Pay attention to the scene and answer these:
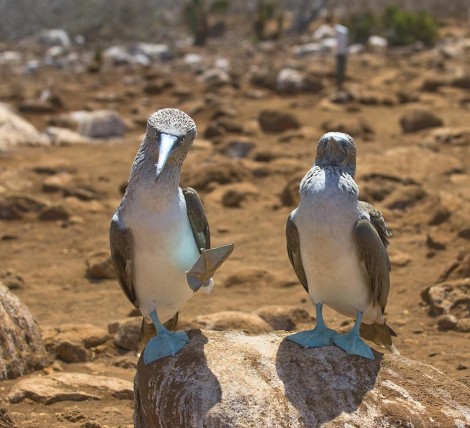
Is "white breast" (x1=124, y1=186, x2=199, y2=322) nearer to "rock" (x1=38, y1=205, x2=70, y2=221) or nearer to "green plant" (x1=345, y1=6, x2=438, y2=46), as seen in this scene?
"rock" (x1=38, y1=205, x2=70, y2=221)

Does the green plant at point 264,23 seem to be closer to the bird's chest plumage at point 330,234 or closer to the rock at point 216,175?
the rock at point 216,175

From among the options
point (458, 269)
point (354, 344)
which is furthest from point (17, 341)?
point (458, 269)

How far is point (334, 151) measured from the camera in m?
4.52

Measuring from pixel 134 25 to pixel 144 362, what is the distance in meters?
34.3

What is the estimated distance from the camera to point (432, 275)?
8680 millimetres

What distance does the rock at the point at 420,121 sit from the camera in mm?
15242

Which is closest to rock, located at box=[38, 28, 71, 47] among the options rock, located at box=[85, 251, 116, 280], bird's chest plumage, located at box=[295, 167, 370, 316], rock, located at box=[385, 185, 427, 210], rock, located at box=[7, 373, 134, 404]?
rock, located at box=[385, 185, 427, 210]

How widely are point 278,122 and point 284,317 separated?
29.2 feet

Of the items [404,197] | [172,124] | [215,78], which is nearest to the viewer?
[172,124]

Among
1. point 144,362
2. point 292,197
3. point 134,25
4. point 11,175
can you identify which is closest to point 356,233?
point 144,362

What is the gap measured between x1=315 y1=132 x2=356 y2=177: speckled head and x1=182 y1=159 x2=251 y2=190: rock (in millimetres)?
7803

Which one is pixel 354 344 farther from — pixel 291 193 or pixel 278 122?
pixel 278 122

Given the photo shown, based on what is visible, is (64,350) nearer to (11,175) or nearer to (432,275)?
(432,275)

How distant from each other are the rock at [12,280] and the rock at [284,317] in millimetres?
2787
